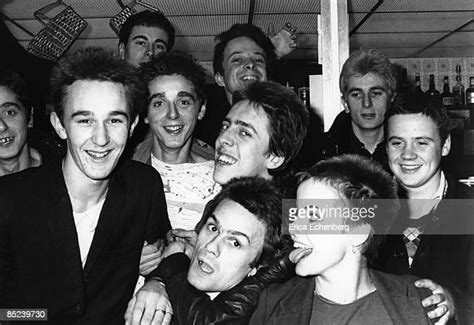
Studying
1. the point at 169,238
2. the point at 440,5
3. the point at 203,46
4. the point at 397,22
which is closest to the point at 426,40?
the point at 397,22

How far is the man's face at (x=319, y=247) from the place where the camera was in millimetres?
882

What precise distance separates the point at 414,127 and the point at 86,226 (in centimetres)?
69

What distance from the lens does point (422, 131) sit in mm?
1142

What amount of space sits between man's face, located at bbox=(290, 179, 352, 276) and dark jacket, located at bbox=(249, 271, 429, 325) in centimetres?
5

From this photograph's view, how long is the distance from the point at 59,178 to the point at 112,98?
0.59ft

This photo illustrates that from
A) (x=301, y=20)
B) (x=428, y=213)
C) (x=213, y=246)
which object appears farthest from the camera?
(x=301, y=20)

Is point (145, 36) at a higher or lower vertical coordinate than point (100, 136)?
higher

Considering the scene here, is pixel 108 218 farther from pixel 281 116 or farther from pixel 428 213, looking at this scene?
pixel 428 213

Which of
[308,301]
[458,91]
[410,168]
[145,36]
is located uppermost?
[458,91]

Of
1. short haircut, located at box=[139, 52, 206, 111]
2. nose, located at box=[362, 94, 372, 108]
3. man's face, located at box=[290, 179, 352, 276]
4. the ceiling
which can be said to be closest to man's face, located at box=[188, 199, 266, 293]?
man's face, located at box=[290, 179, 352, 276]

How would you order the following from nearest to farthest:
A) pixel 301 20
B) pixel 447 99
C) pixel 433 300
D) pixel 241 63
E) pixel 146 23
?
pixel 433 300 < pixel 241 63 < pixel 146 23 < pixel 447 99 < pixel 301 20

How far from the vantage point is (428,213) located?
1075mm

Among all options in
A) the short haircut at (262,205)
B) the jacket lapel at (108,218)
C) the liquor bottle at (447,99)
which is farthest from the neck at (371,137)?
the liquor bottle at (447,99)

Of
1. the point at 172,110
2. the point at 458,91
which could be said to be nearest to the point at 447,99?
the point at 458,91
